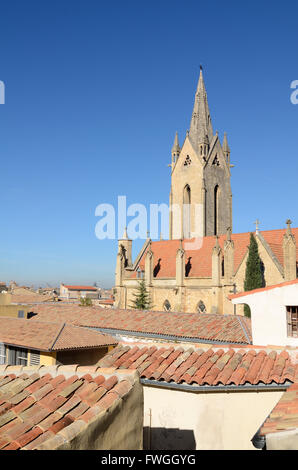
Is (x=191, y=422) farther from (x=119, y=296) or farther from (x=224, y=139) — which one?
(x=224, y=139)

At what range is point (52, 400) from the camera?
5.06m

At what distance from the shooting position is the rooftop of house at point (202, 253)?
38.5 metres

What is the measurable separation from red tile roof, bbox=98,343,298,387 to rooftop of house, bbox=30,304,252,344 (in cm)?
694

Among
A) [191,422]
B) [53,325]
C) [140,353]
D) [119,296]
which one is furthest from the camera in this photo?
[119,296]

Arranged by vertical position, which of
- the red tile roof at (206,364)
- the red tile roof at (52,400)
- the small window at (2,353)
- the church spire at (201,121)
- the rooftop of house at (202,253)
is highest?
the church spire at (201,121)

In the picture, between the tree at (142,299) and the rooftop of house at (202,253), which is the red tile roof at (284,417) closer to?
the rooftop of house at (202,253)

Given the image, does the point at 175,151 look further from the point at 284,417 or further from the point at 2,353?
the point at 284,417

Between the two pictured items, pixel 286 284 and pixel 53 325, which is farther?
pixel 53 325

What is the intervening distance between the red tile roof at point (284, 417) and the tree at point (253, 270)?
28.0 meters

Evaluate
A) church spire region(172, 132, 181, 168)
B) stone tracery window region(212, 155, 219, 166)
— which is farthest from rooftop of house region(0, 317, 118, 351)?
church spire region(172, 132, 181, 168)

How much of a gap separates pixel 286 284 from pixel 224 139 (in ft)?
166

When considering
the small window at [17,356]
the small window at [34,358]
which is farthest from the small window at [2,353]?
the small window at [34,358]
